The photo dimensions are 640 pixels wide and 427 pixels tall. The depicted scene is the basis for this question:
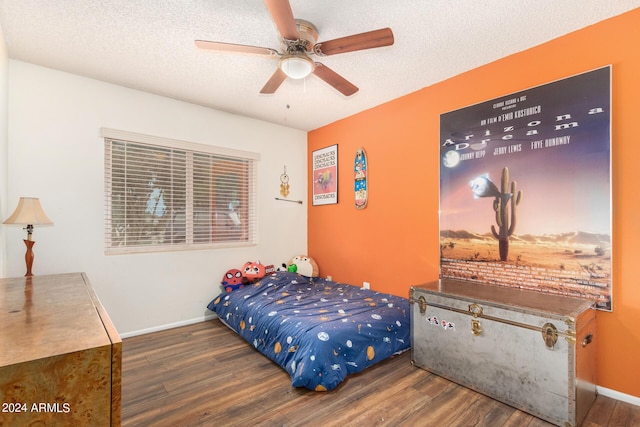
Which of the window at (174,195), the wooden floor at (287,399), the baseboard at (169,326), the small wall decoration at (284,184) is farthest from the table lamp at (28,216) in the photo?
the small wall decoration at (284,184)

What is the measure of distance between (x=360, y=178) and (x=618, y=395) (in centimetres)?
293

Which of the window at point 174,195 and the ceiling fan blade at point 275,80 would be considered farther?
the window at point 174,195

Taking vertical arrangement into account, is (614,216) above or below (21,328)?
above

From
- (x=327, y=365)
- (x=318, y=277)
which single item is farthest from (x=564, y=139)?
(x=318, y=277)

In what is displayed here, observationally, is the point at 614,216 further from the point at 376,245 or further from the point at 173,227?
the point at 173,227

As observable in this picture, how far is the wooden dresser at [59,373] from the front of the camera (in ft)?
2.43

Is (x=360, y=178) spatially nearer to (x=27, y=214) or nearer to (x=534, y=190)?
(x=534, y=190)

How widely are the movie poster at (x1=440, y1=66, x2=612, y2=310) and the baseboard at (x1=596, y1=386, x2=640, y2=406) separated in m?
0.61

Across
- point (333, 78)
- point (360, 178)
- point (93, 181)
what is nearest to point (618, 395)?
point (360, 178)

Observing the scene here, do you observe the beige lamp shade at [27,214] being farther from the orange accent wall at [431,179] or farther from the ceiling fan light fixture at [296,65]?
the orange accent wall at [431,179]

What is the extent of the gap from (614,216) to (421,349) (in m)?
1.68

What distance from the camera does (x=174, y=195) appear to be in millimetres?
3441

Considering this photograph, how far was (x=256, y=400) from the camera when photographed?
6.66 ft

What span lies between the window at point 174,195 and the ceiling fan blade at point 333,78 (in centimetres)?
196
